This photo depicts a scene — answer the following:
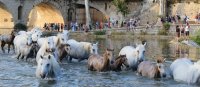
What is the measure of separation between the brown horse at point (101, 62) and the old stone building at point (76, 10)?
44956mm

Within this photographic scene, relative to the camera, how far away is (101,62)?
26.6 metres

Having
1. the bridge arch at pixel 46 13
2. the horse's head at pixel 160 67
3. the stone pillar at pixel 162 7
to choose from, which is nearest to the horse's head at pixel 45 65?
the horse's head at pixel 160 67

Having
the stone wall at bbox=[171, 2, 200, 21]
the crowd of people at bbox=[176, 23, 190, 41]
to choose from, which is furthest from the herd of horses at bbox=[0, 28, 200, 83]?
the stone wall at bbox=[171, 2, 200, 21]

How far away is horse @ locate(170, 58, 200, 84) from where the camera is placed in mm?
23266

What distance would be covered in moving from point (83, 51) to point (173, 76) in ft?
26.6

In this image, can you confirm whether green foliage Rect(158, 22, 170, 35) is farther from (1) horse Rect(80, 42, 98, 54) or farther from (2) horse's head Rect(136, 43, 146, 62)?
(2) horse's head Rect(136, 43, 146, 62)

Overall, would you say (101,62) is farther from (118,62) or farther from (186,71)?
(186,71)

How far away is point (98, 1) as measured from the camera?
82.2m

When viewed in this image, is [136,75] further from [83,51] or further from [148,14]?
[148,14]

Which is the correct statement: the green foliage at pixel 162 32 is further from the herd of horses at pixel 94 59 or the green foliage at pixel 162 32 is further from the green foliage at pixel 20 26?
the herd of horses at pixel 94 59

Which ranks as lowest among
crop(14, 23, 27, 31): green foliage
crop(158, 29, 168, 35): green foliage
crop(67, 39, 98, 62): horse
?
crop(67, 39, 98, 62): horse

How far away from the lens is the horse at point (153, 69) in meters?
24.3

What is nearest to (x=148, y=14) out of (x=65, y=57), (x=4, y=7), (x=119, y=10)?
(x=119, y=10)

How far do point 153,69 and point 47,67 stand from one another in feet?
15.9
